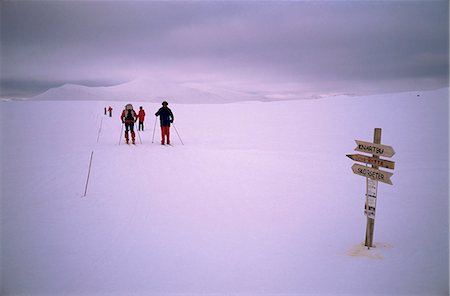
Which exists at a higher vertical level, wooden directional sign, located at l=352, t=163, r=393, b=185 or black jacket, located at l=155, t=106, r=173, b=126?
black jacket, located at l=155, t=106, r=173, b=126

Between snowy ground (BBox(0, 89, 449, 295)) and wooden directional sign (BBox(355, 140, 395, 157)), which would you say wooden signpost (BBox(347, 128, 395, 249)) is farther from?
snowy ground (BBox(0, 89, 449, 295))

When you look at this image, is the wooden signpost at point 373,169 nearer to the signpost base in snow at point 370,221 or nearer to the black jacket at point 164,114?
the signpost base in snow at point 370,221

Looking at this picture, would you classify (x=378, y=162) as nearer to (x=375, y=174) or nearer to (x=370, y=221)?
(x=375, y=174)

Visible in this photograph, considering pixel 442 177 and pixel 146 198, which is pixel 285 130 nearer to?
pixel 442 177

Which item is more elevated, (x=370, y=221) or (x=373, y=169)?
(x=373, y=169)

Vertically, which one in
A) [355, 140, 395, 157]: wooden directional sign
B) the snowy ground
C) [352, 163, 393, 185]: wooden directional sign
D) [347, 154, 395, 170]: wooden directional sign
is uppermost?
[355, 140, 395, 157]: wooden directional sign

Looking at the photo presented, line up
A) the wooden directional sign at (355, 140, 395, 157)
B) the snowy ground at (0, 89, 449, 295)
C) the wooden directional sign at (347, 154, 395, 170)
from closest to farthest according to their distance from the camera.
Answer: the snowy ground at (0, 89, 449, 295)
the wooden directional sign at (355, 140, 395, 157)
the wooden directional sign at (347, 154, 395, 170)

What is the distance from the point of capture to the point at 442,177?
34.5 ft

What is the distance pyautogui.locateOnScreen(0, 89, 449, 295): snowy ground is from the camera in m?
5.15

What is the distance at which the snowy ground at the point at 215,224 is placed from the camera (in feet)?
16.9

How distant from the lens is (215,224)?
7.01 meters

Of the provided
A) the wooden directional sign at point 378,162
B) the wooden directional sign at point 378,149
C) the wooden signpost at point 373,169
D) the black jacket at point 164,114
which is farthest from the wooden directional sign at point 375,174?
the black jacket at point 164,114

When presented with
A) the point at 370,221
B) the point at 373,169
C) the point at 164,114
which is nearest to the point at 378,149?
the point at 373,169

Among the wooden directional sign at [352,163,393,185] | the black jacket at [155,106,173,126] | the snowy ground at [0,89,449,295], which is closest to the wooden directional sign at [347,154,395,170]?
the wooden directional sign at [352,163,393,185]
